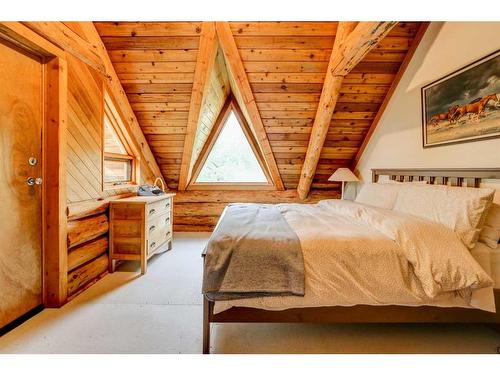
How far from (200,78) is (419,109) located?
2394 millimetres

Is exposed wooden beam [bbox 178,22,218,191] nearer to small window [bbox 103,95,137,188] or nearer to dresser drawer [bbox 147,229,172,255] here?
small window [bbox 103,95,137,188]

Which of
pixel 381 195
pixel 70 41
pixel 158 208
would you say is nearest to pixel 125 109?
pixel 70 41

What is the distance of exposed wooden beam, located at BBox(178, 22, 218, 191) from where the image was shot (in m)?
2.45

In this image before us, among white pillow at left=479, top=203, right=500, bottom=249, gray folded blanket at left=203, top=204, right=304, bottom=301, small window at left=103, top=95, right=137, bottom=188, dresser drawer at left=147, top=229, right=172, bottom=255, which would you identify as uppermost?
small window at left=103, top=95, right=137, bottom=188

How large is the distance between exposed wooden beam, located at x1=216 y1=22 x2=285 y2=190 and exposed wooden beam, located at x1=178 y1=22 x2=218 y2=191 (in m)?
0.10

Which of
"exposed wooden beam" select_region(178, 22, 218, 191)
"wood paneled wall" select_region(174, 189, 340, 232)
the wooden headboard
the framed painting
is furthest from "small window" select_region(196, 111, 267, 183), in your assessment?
the framed painting

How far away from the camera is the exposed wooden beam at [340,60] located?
6.06 ft

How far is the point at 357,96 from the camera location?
3072 mm

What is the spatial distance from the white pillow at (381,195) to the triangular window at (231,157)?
1.88m

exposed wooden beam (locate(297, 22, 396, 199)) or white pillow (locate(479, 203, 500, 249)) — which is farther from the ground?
exposed wooden beam (locate(297, 22, 396, 199))

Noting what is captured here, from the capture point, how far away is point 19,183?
1699mm

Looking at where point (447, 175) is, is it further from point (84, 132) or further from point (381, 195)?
point (84, 132)

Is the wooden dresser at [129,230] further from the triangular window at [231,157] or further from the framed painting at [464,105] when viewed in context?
the framed painting at [464,105]

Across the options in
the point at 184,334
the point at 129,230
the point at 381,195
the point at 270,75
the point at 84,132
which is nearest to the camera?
the point at 184,334
